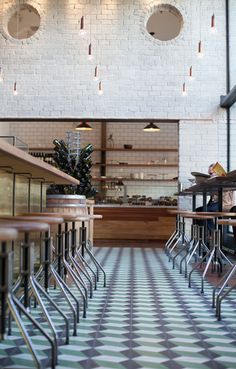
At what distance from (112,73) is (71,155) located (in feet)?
10.9

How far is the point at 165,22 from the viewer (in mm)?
11719

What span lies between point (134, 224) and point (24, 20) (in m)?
4.98

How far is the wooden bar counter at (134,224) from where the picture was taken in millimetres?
11659

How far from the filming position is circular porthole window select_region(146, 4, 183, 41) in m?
10.5

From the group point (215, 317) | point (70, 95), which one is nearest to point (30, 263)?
point (215, 317)

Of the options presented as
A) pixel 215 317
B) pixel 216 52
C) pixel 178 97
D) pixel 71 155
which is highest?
pixel 216 52

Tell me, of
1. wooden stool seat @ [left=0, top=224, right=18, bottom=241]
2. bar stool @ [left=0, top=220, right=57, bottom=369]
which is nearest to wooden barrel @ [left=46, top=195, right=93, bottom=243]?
bar stool @ [left=0, top=220, right=57, bottom=369]

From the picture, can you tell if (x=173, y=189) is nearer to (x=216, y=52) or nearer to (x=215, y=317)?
(x=216, y=52)

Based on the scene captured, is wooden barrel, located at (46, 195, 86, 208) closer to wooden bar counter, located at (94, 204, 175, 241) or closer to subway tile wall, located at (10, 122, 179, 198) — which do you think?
wooden bar counter, located at (94, 204, 175, 241)

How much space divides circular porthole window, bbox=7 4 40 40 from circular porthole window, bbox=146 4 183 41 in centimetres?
243

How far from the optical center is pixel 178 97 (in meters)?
10.3

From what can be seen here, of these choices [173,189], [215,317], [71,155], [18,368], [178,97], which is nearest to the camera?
[18,368]

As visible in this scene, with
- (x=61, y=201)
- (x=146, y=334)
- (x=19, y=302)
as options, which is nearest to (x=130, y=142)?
(x=61, y=201)

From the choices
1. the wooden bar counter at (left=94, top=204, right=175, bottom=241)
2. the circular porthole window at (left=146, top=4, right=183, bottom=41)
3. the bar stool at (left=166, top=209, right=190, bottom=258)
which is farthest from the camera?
the wooden bar counter at (left=94, top=204, right=175, bottom=241)
